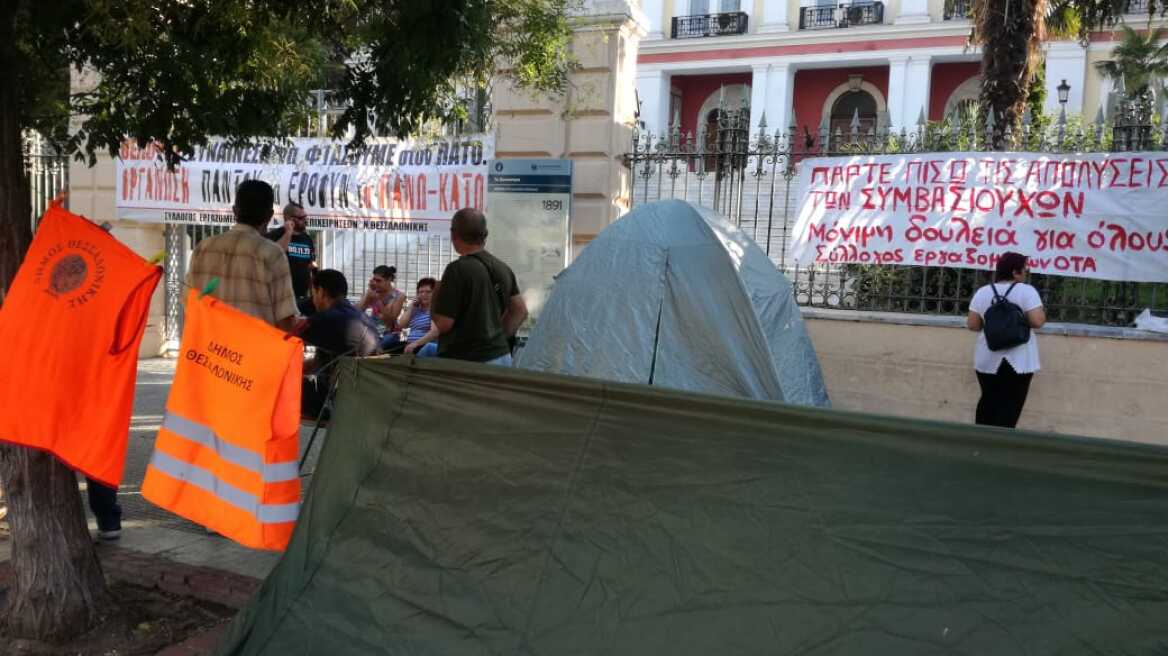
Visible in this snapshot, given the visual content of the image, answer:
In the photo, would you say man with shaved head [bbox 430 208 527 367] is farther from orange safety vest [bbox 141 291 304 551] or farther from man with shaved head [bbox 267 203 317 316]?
man with shaved head [bbox 267 203 317 316]

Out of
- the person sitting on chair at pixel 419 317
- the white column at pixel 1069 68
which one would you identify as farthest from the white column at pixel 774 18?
the person sitting on chair at pixel 419 317

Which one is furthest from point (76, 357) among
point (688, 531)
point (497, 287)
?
point (688, 531)

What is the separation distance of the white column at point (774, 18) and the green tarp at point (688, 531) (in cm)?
2796

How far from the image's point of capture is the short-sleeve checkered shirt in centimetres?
438

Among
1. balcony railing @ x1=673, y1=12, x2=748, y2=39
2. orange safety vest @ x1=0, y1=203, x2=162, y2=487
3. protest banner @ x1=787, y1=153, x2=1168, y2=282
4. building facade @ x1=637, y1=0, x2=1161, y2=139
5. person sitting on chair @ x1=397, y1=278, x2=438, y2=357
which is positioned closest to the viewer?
orange safety vest @ x1=0, y1=203, x2=162, y2=487

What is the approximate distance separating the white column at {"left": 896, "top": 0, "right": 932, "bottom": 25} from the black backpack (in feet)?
78.1

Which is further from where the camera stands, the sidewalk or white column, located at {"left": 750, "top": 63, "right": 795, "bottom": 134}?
white column, located at {"left": 750, "top": 63, "right": 795, "bottom": 134}

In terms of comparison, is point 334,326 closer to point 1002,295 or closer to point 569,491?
point 569,491

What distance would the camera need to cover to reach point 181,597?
4.20 metres

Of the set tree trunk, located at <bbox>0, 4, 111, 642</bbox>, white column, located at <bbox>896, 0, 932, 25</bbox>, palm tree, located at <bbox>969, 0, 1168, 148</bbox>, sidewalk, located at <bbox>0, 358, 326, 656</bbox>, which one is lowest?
sidewalk, located at <bbox>0, 358, 326, 656</bbox>

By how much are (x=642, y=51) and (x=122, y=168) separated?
21.8m

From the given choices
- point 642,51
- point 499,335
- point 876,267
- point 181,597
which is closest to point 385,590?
point 181,597

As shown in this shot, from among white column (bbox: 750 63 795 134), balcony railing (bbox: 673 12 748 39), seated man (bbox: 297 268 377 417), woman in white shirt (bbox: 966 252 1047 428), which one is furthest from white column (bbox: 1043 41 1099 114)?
seated man (bbox: 297 268 377 417)

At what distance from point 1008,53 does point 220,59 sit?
7.73m
